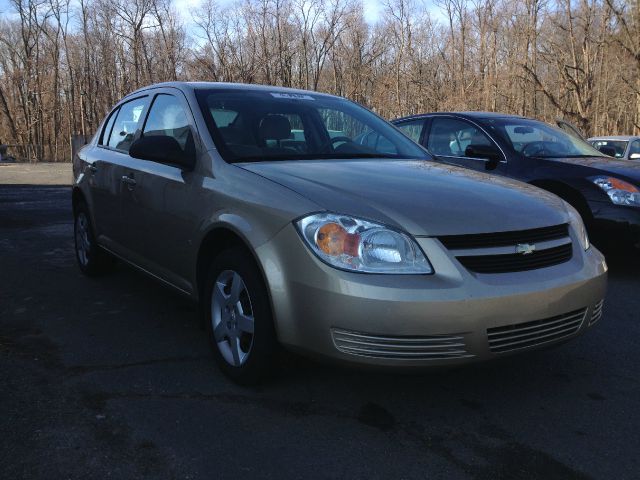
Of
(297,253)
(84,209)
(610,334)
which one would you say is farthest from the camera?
(84,209)

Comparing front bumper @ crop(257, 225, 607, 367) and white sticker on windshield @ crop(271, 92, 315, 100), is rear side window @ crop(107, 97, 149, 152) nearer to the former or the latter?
white sticker on windshield @ crop(271, 92, 315, 100)

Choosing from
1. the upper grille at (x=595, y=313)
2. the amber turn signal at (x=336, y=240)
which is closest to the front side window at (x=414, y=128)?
the upper grille at (x=595, y=313)

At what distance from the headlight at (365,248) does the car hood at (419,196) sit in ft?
0.18

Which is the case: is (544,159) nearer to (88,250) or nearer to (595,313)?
→ (595,313)

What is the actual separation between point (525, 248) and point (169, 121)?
2.45 m

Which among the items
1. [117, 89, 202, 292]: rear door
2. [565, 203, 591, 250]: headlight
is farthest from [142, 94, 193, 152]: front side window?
[565, 203, 591, 250]: headlight

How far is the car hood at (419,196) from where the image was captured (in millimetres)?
2621

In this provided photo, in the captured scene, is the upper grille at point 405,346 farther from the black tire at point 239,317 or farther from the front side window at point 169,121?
the front side window at point 169,121

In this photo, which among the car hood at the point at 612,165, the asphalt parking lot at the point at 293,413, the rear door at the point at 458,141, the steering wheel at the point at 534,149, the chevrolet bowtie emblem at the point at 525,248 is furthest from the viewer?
the rear door at the point at 458,141

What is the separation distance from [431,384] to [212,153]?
1744 mm

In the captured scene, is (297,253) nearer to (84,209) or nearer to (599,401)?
(599,401)

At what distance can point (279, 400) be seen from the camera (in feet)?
9.52

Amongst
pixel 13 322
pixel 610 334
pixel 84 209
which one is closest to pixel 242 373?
pixel 13 322

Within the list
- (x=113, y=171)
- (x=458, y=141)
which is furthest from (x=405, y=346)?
(x=458, y=141)
